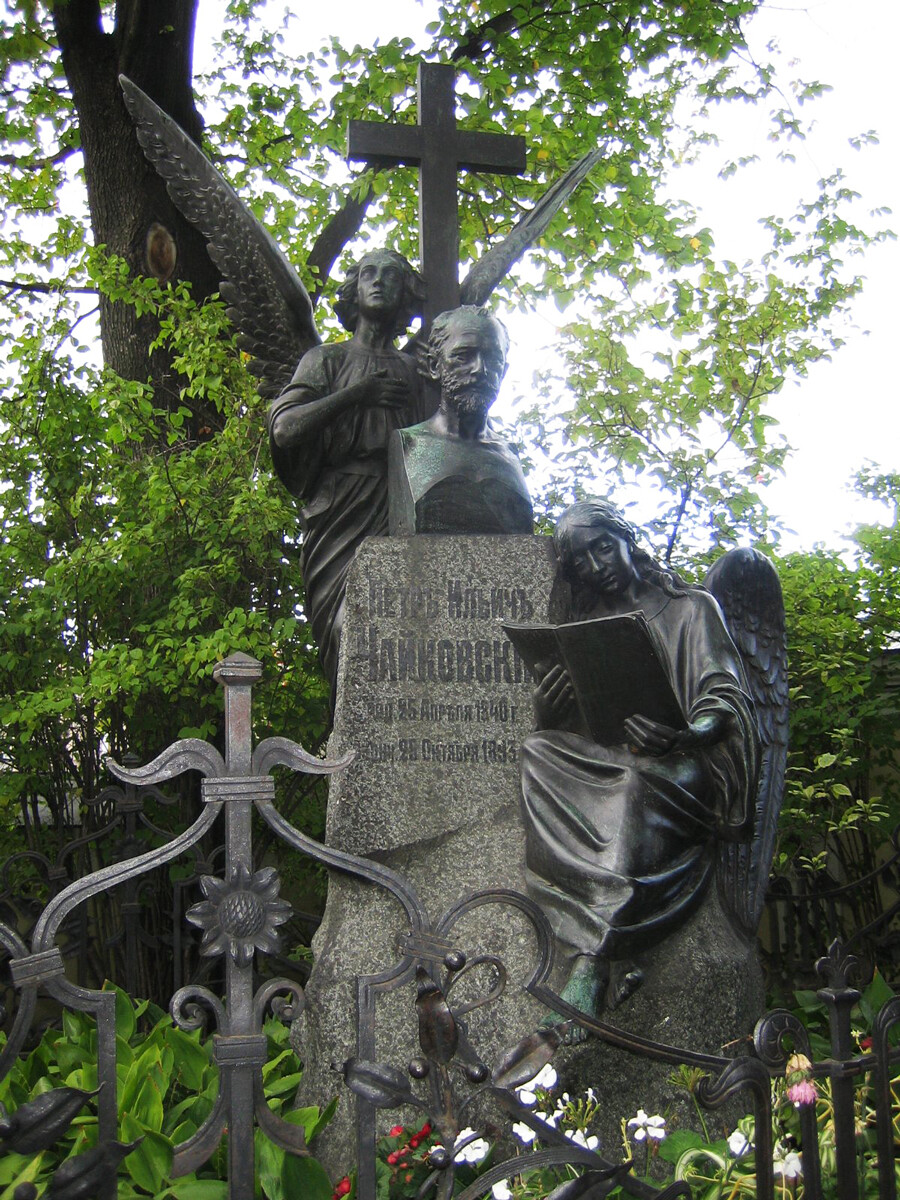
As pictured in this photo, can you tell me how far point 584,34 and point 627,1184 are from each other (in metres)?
8.87

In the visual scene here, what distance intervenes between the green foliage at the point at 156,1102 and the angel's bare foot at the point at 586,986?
0.80 metres

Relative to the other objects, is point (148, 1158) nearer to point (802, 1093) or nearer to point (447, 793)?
point (447, 793)

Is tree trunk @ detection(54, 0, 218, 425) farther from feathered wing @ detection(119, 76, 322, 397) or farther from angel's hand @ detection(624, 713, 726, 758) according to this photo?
angel's hand @ detection(624, 713, 726, 758)

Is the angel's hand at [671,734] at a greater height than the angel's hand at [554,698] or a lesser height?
lesser

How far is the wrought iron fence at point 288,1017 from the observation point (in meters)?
2.33

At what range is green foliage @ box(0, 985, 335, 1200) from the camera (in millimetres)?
3496

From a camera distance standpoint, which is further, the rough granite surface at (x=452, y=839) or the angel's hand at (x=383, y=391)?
the angel's hand at (x=383, y=391)

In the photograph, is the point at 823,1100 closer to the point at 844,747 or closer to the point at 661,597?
the point at 661,597

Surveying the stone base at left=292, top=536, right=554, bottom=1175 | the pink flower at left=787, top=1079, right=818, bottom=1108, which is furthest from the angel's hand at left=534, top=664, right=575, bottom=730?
the pink flower at left=787, top=1079, right=818, bottom=1108

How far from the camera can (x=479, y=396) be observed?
16.6 ft

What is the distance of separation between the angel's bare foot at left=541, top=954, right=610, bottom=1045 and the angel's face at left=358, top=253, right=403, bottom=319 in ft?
9.86

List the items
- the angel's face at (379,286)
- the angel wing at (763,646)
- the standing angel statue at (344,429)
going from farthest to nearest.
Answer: the angel's face at (379,286) < the standing angel statue at (344,429) < the angel wing at (763,646)

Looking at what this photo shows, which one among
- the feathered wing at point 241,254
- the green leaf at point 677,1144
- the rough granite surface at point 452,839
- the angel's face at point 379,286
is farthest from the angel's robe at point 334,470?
the green leaf at point 677,1144

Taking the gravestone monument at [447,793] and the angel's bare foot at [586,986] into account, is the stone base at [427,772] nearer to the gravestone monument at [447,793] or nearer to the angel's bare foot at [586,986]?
the gravestone monument at [447,793]
